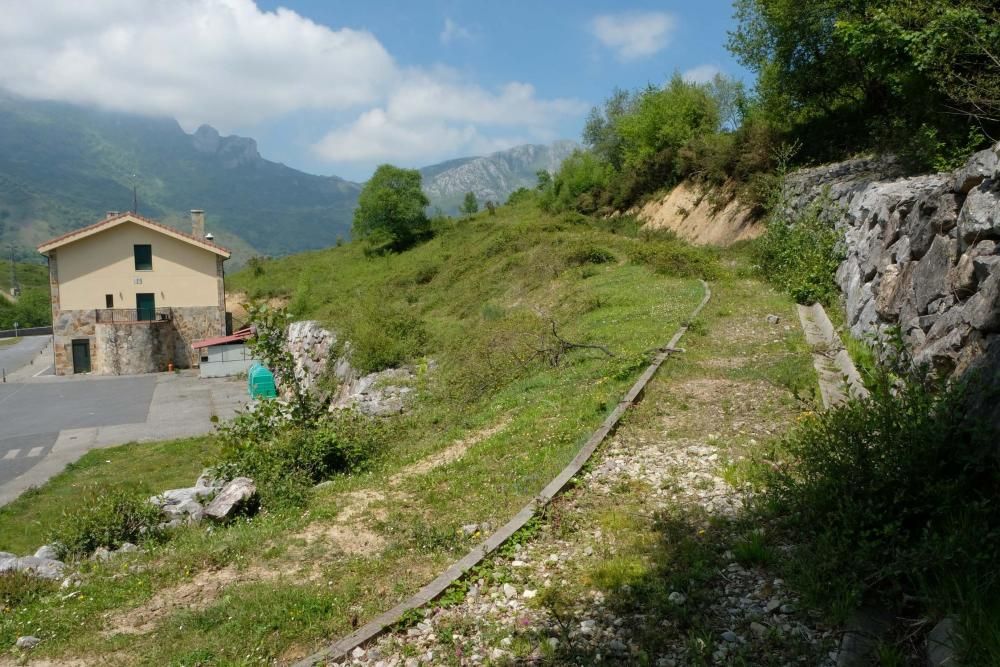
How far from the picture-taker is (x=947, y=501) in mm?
3826

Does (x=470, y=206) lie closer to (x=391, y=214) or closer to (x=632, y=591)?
(x=391, y=214)

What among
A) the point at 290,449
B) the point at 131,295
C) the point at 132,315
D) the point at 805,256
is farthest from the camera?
the point at 131,295

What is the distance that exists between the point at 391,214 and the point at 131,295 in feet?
61.9

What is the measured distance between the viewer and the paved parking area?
17.9m

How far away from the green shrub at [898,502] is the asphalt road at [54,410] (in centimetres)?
1871

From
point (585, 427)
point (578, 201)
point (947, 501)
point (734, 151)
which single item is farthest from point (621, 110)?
point (947, 501)

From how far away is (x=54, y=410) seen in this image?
2502 cm

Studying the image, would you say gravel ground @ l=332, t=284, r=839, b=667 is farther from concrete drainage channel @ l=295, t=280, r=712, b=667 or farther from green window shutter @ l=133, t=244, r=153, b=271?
green window shutter @ l=133, t=244, r=153, b=271

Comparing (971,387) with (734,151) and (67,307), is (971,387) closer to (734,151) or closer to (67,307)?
(734,151)

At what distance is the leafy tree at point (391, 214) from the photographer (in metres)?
48.9

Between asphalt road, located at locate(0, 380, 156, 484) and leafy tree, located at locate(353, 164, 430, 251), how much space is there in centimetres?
2081

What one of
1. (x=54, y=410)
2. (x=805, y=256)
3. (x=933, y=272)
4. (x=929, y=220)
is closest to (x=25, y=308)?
(x=54, y=410)

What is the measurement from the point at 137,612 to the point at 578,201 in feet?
122

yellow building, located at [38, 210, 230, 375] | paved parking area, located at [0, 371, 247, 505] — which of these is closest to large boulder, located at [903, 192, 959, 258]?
paved parking area, located at [0, 371, 247, 505]
